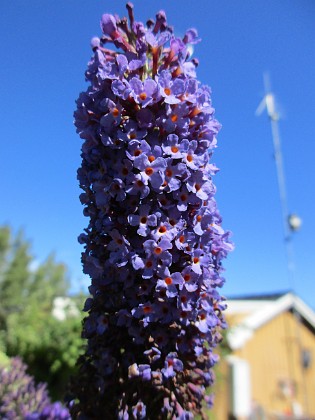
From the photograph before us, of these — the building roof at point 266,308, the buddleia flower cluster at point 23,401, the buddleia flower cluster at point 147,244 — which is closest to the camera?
the buddleia flower cluster at point 147,244

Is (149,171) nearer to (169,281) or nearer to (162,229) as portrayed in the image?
(162,229)

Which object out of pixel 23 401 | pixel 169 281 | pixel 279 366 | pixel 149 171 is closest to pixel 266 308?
pixel 279 366

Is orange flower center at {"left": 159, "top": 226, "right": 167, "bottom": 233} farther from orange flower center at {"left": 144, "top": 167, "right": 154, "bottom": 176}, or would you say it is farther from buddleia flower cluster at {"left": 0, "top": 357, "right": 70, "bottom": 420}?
buddleia flower cluster at {"left": 0, "top": 357, "right": 70, "bottom": 420}

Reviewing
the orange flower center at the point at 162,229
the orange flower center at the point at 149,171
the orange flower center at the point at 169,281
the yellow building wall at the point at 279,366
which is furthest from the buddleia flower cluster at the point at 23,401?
the yellow building wall at the point at 279,366

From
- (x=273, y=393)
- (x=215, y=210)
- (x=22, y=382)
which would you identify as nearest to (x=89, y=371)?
(x=22, y=382)

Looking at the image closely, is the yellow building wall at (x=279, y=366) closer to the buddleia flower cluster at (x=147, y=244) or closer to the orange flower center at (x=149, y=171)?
the buddleia flower cluster at (x=147, y=244)

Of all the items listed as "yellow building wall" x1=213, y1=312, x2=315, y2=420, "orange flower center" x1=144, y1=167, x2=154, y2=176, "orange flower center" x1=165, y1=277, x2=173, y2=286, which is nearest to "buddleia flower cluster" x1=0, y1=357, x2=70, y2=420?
"orange flower center" x1=165, y1=277, x2=173, y2=286
